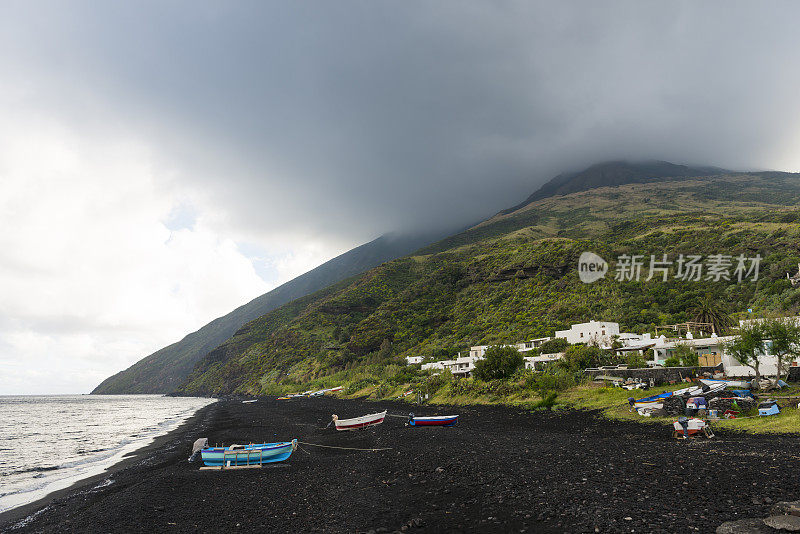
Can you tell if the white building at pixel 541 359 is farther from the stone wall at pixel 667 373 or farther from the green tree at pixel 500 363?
the stone wall at pixel 667 373

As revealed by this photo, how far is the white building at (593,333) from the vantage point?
6371 centimetres

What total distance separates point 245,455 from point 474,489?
1568cm

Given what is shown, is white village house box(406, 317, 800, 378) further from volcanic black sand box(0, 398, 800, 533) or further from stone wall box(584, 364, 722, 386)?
volcanic black sand box(0, 398, 800, 533)

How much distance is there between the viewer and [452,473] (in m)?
16.7

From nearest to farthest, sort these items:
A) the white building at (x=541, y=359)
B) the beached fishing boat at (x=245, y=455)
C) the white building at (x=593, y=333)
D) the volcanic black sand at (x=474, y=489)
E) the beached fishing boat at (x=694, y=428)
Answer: the volcanic black sand at (x=474, y=489) → the beached fishing boat at (x=694, y=428) → the beached fishing boat at (x=245, y=455) → the white building at (x=541, y=359) → the white building at (x=593, y=333)

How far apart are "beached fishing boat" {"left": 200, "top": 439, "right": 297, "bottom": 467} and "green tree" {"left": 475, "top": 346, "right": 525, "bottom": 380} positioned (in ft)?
121

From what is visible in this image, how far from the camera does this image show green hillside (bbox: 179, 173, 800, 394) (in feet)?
278

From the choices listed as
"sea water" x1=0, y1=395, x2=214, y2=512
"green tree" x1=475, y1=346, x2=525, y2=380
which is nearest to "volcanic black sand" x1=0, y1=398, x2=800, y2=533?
"sea water" x1=0, y1=395, x2=214, y2=512

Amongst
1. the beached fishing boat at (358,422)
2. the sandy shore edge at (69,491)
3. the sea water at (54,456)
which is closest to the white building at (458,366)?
the beached fishing boat at (358,422)

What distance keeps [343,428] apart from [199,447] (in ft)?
42.9

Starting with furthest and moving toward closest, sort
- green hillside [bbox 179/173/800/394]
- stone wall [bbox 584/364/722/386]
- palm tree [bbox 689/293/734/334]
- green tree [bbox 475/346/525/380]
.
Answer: green hillside [bbox 179/173/800/394] < palm tree [bbox 689/293/734/334] < green tree [bbox 475/346/525/380] < stone wall [bbox 584/364/722/386]

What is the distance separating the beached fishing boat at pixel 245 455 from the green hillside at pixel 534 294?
68496 mm

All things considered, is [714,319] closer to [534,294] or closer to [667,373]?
[667,373]

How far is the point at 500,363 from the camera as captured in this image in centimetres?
5494
